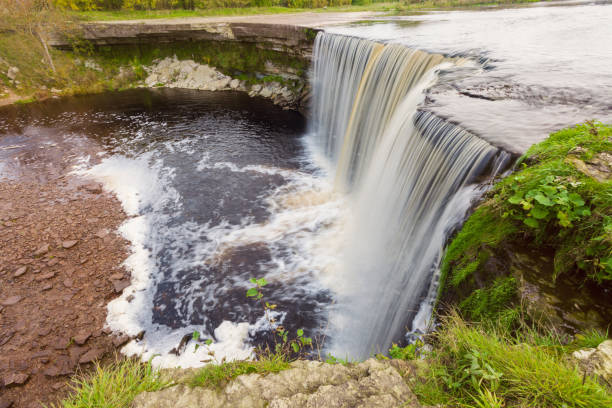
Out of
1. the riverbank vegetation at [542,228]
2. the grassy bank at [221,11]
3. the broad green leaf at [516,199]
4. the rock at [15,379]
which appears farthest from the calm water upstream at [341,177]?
the grassy bank at [221,11]

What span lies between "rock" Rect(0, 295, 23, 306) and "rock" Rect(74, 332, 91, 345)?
1817 mm

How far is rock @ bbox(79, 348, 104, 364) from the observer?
4.95 m

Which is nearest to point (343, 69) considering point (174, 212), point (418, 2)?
point (174, 212)

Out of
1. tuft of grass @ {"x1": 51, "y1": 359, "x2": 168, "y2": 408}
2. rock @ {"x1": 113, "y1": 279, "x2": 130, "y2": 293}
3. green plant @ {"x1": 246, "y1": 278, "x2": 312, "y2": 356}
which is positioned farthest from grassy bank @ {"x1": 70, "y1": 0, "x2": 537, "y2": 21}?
tuft of grass @ {"x1": 51, "y1": 359, "x2": 168, "y2": 408}

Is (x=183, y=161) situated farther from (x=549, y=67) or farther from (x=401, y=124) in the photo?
(x=549, y=67)

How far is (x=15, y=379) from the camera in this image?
4.56 metres

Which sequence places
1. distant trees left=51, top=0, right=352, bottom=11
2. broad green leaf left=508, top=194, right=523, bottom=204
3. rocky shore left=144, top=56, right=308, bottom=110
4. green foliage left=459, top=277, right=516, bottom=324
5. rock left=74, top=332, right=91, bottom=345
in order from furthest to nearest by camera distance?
distant trees left=51, top=0, right=352, bottom=11 → rocky shore left=144, top=56, right=308, bottom=110 → rock left=74, top=332, right=91, bottom=345 → broad green leaf left=508, top=194, right=523, bottom=204 → green foliage left=459, top=277, right=516, bottom=324

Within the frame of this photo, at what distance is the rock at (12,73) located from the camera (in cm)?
1876

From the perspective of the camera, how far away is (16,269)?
6.59 m

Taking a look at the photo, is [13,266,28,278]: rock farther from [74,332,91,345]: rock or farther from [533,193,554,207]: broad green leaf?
[533,193,554,207]: broad green leaf

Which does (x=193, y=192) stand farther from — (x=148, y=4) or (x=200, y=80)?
(x=148, y=4)

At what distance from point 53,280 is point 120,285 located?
1471 mm

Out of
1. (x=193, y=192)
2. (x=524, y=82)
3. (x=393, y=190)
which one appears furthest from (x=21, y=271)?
(x=524, y=82)

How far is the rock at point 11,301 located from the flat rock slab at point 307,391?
19.1ft
